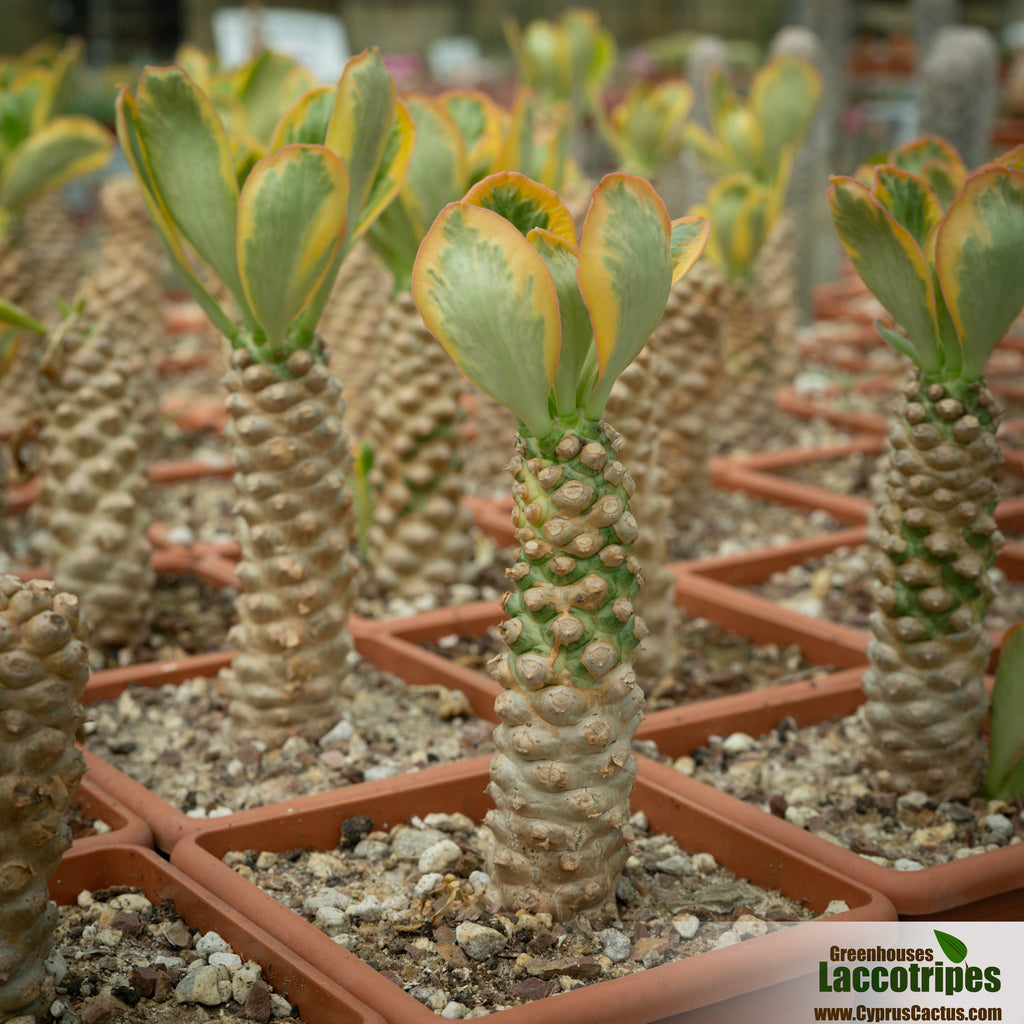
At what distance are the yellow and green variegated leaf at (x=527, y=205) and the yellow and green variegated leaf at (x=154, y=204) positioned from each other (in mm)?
437

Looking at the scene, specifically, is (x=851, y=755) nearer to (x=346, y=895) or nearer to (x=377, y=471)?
(x=346, y=895)

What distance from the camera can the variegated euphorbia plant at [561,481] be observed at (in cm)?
107

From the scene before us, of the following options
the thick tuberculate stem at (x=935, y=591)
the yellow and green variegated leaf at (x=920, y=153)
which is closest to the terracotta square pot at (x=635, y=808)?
the thick tuberculate stem at (x=935, y=591)

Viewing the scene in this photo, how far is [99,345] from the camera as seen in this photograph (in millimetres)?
1947

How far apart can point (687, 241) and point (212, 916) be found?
0.76m

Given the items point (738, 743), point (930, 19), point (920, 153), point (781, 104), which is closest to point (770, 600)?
point (738, 743)

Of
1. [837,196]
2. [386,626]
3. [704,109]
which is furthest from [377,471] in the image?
[704,109]

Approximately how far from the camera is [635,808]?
1.46 metres

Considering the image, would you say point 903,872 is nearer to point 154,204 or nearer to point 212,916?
point 212,916

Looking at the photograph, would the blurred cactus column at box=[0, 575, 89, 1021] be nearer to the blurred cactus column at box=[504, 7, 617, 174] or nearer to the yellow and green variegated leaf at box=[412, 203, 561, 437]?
the yellow and green variegated leaf at box=[412, 203, 561, 437]

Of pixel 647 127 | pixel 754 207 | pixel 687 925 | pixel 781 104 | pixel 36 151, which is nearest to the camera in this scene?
pixel 687 925

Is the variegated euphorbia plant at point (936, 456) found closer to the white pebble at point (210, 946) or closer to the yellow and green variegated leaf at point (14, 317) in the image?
the white pebble at point (210, 946)

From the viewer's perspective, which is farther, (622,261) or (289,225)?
(289,225)

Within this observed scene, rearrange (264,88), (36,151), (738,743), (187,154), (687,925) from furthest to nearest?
(36,151) → (264,88) → (738,743) → (187,154) → (687,925)
